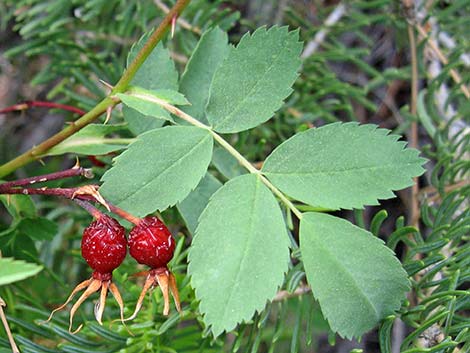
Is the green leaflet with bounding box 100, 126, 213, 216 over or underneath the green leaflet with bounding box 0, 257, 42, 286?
underneath

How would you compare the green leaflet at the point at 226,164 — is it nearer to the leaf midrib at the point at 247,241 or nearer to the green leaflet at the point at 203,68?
the green leaflet at the point at 203,68

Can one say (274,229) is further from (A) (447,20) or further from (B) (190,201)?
(A) (447,20)

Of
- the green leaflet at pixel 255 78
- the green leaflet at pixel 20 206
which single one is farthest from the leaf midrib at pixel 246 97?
the green leaflet at pixel 20 206

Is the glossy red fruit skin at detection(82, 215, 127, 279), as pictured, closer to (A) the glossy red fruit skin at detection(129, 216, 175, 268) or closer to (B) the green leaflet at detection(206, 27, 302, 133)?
(A) the glossy red fruit skin at detection(129, 216, 175, 268)

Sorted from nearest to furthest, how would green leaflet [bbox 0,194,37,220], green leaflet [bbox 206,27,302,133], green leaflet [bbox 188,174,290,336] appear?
green leaflet [bbox 188,174,290,336], green leaflet [bbox 206,27,302,133], green leaflet [bbox 0,194,37,220]

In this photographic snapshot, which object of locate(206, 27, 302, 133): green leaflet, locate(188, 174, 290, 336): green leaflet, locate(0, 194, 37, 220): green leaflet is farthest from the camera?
locate(0, 194, 37, 220): green leaflet

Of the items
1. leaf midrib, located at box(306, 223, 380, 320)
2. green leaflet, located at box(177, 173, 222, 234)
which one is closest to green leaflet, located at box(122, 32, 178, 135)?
green leaflet, located at box(177, 173, 222, 234)

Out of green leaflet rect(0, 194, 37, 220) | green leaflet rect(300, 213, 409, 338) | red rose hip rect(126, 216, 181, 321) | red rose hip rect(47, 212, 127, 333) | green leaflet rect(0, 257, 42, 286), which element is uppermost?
green leaflet rect(0, 257, 42, 286)

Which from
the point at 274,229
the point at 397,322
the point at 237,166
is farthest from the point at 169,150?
the point at 397,322
